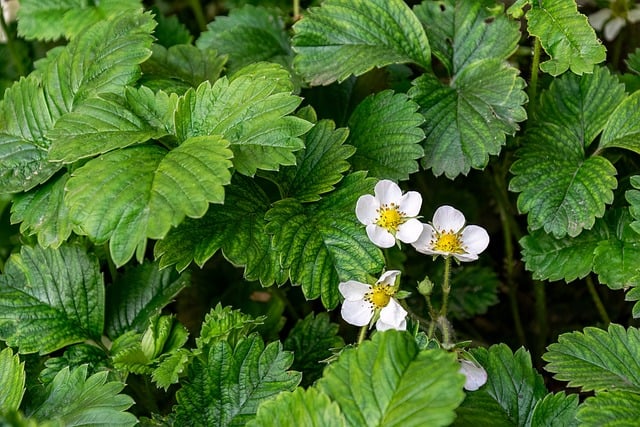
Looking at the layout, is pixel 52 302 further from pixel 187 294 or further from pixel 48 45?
pixel 48 45

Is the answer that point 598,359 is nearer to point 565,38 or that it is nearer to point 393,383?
point 393,383

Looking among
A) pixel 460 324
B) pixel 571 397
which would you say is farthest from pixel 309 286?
pixel 460 324

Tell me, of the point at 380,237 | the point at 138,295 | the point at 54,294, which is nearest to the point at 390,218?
the point at 380,237

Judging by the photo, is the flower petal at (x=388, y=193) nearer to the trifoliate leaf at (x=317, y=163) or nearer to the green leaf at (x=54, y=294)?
the trifoliate leaf at (x=317, y=163)

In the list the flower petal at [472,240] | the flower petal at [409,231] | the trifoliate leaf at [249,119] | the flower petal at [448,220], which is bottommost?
the flower petal at [472,240]

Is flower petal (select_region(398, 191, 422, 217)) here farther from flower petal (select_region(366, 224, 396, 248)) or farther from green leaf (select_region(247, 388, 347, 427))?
green leaf (select_region(247, 388, 347, 427))

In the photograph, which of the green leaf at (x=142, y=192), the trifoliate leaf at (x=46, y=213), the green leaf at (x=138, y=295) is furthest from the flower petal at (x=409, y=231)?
the trifoliate leaf at (x=46, y=213)

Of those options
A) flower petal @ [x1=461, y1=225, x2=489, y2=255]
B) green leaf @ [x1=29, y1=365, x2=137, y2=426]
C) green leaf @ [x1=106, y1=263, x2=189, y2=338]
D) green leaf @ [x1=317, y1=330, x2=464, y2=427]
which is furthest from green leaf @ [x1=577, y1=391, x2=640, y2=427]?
green leaf @ [x1=106, y1=263, x2=189, y2=338]
